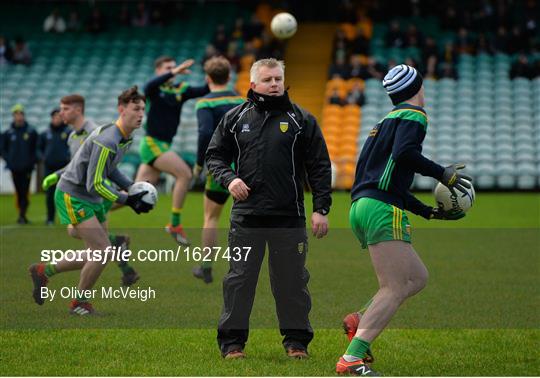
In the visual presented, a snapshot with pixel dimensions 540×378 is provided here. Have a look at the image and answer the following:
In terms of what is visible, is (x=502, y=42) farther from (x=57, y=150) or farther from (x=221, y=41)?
(x=57, y=150)

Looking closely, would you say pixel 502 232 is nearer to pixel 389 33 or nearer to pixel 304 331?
pixel 304 331

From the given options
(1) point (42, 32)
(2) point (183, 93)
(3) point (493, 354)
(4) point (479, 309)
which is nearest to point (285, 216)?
(3) point (493, 354)

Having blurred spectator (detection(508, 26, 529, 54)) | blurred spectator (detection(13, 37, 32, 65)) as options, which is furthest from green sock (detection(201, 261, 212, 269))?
blurred spectator (detection(13, 37, 32, 65))

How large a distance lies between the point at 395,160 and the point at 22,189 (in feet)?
42.2

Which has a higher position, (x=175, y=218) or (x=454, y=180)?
(x=454, y=180)

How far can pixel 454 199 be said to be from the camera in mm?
6777

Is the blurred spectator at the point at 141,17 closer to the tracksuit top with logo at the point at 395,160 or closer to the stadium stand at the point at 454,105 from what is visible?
the stadium stand at the point at 454,105

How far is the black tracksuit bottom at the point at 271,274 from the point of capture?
7020 mm

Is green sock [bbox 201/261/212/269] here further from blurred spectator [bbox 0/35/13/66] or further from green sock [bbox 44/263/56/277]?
blurred spectator [bbox 0/35/13/66]

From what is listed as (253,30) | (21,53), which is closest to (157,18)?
(253,30)

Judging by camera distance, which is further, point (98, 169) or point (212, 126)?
point (212, 126)

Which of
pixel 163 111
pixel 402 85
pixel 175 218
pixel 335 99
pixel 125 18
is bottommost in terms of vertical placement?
pixel 175 218

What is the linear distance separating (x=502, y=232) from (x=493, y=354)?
9.10 metres

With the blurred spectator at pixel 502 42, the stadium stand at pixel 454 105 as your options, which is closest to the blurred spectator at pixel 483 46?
the stadium stand at pixel 454 105
